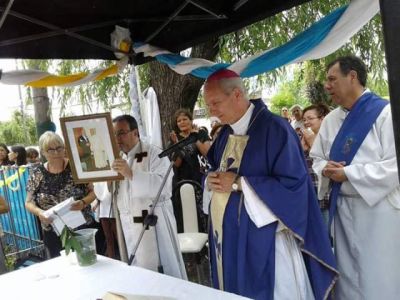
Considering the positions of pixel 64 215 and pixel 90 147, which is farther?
pixel 64 215

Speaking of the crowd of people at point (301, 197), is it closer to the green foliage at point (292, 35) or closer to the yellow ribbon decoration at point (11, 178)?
the yellow ribbon decoration at point (11, 178)

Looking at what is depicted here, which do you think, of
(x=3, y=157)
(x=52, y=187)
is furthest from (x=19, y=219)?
(x=52, y=187)

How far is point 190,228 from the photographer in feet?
12.3

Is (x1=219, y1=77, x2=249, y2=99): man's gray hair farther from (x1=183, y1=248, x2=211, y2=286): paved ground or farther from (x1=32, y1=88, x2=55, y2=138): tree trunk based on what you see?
(x1=32, y1=88, x2=55, y2=138): tree trunk

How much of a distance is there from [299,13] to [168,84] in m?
2.12

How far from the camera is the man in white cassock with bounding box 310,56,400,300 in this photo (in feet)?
7.55

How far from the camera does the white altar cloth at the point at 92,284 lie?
5.26 feet

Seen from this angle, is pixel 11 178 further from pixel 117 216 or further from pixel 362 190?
pixel 362 190

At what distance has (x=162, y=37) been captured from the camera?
357 centimetres

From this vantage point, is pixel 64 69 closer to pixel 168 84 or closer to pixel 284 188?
pixel 168 84

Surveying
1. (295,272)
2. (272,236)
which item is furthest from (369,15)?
(295,272)

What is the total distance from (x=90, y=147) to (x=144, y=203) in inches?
25.1

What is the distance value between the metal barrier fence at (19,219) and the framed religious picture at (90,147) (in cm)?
245

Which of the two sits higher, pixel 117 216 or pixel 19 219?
pixel 117 216
